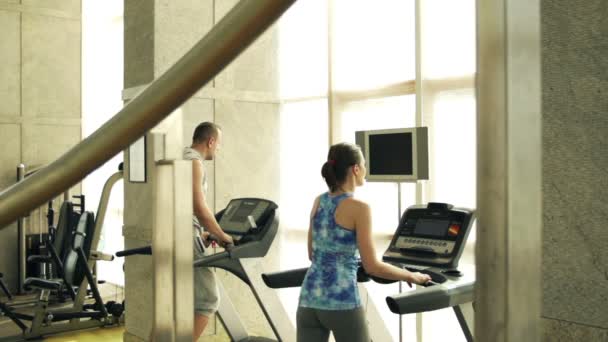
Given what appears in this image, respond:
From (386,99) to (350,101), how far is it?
367 mm

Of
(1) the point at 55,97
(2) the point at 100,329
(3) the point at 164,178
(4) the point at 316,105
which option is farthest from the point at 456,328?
(1) the point at 55,97

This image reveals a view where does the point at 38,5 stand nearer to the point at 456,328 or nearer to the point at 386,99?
the point at 386,99

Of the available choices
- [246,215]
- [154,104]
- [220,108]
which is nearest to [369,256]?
[246,215]

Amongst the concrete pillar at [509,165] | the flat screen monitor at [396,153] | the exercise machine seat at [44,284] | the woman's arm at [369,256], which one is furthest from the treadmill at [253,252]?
the concrete pillar at [509,165]

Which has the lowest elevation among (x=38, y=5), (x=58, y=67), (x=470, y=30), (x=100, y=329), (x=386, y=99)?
(x=100, y=329)

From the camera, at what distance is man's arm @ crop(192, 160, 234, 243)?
351 cm

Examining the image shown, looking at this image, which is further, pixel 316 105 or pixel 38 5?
pixel 38 5

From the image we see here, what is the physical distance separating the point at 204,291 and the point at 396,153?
1334 mm

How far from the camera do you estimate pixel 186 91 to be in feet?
2.20

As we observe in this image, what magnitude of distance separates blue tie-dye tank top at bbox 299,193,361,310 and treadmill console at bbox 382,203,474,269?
0.36m

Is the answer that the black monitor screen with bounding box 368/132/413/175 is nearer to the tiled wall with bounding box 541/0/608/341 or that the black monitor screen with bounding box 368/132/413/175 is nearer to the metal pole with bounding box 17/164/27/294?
the tiled wall with bounding box 541/0/608/341

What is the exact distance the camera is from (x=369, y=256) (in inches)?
103

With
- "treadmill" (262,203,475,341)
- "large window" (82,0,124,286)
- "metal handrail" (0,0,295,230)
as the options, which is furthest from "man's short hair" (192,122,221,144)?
"large window" (82,0,124,286)

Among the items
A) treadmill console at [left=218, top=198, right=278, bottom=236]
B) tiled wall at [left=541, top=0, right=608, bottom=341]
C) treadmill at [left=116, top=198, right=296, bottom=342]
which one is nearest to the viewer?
tiled wall at [left=541, top=0, right=608, bottom=341]
